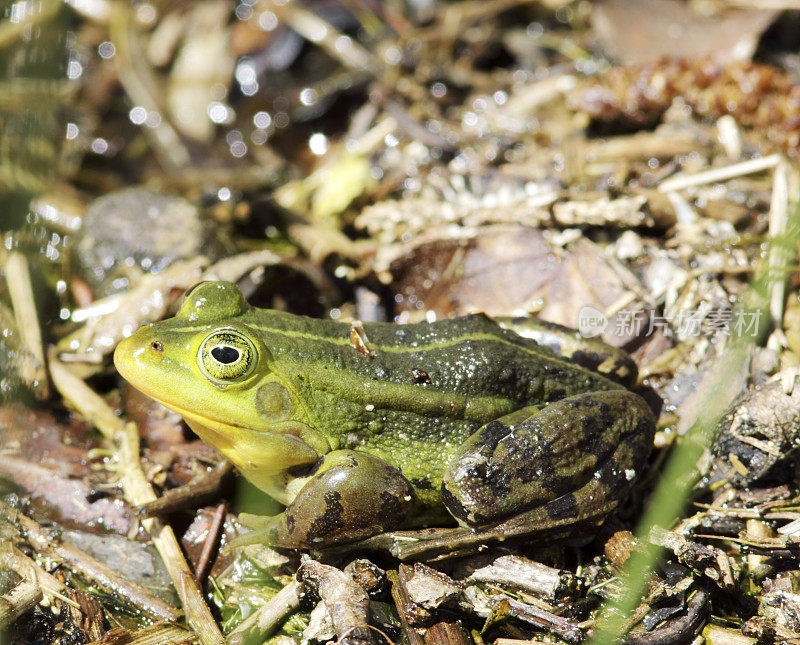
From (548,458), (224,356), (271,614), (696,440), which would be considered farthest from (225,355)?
(696,440)

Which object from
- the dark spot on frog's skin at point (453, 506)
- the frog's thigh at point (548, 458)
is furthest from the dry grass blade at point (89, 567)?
the frog's thigh at point (548, 458)

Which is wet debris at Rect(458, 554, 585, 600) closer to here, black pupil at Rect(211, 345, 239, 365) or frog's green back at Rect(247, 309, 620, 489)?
frog's green back at Rect(247, 309, 620, 489)

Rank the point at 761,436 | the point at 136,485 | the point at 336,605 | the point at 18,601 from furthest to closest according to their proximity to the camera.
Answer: the point at 136,485 → the point at 761,436 → the point at 18,601 → the point at 336,605

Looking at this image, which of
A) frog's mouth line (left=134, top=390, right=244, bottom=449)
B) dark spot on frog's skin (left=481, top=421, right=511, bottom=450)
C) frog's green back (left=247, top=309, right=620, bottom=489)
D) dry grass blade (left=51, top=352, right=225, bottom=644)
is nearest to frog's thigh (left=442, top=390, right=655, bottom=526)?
dark spot on frog's skin (left=481, top=421, right=511, bottom=450)

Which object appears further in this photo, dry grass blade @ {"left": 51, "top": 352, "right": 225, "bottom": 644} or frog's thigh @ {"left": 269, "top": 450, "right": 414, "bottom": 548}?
dry grass blade @ {"left": 51, "top": 352, "right": 225, "bottom": 644}

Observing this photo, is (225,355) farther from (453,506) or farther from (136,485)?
(453,506)

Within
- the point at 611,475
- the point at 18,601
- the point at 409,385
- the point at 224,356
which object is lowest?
the point at 18,601

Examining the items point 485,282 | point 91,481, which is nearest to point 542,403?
point 485,282

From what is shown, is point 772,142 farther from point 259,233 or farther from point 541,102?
point 259,233
